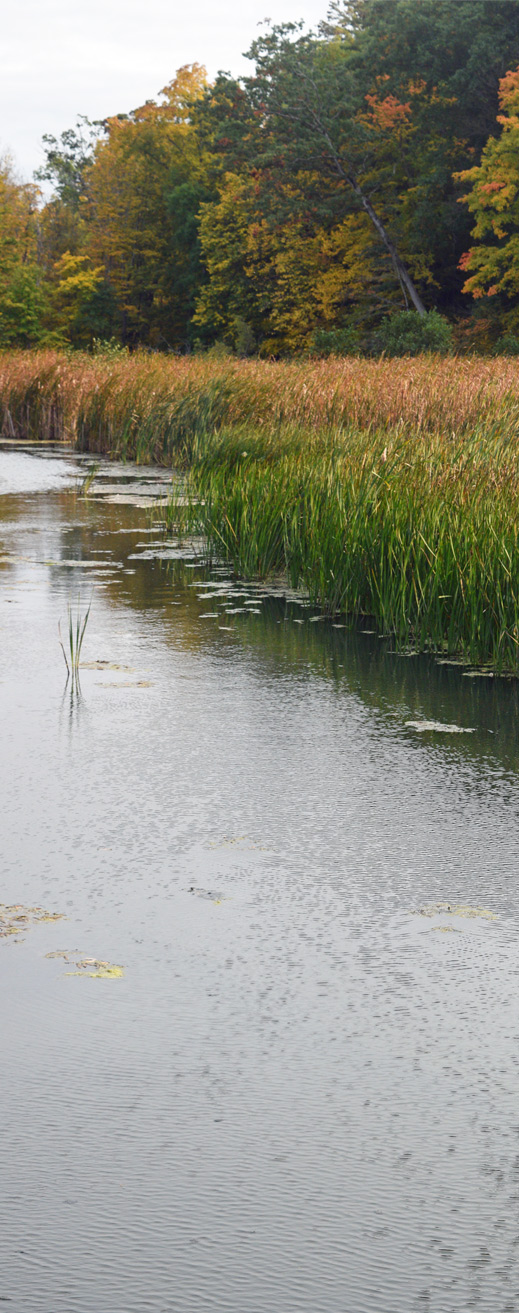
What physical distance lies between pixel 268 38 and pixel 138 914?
122 ft

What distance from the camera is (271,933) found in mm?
3119

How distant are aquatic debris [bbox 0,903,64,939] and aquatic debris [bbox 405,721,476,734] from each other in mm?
2190

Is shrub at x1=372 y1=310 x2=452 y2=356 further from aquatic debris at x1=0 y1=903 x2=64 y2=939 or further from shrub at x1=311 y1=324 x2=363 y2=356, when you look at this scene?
aquatic debris at x1=0 y1=903 x2=64 y2=939

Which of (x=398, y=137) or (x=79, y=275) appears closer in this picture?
(x=398, y=137)

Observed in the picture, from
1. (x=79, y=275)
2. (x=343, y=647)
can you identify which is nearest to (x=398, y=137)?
(x=79, y=275)

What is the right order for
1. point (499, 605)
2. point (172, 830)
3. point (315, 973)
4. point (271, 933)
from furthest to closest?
point (499, 605) → point (172, 830) → point (271, 933) → point (315, 973)

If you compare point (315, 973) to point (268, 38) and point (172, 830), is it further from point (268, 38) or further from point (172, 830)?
point (268, 38)

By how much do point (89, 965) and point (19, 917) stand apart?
12.8 inches

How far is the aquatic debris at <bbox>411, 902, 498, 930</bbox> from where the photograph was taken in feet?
10.6

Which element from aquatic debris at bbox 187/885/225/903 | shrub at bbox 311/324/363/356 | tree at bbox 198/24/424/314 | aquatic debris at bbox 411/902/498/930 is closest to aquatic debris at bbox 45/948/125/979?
aquatic debris at bbox 187/885/225/903

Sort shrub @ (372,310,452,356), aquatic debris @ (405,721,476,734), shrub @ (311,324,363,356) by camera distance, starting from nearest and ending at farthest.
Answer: aquatic debris @ (405,721,476,734)
shrub @ (372,310,452,356)
shrub @ (311,324,363,356)

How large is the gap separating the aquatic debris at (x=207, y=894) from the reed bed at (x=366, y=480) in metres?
2.88

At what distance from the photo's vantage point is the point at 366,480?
25.3 feet

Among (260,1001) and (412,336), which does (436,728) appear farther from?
(412,336)
